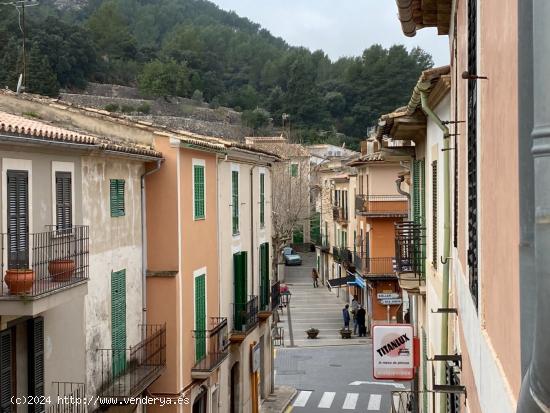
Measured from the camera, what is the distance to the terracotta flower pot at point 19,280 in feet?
34.1

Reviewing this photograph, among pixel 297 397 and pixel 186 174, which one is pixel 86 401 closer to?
pixel 186 174

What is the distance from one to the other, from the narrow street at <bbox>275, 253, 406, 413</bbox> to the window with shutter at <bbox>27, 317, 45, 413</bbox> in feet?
50.5

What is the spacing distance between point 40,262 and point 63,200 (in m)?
1.59

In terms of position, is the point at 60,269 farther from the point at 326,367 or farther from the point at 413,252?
the point at 326,367

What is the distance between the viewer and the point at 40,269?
456 inches

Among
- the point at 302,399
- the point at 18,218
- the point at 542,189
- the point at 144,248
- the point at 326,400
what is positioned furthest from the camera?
the point at 302,399

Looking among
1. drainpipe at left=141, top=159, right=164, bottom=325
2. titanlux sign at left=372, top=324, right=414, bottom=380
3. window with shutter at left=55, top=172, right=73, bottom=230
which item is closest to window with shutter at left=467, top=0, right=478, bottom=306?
titanlux sign at left=372, top=324, right=414, bottom=380

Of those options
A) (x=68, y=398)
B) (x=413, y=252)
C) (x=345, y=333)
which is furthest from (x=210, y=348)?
(x=345, y=333)

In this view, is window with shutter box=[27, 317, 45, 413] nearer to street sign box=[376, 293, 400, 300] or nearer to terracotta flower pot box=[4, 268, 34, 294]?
terracotta flower pot box=[4, 268, 34, 294]

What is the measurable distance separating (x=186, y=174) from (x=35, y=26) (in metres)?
80.1

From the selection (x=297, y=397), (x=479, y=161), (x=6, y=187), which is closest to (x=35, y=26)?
(x=297, y=397)

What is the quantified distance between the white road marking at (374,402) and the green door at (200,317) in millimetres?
9431

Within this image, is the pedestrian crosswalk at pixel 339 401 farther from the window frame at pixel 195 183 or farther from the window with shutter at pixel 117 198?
the window with shutter at pixel 117 198

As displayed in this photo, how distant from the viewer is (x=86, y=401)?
13.5 m
